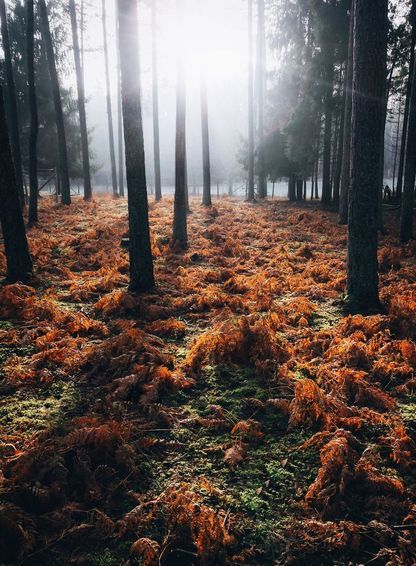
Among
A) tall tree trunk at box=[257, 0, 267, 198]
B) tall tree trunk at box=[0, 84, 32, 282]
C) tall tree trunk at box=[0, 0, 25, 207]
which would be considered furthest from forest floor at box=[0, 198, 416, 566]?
tall tree trunk at box=[257, 0, 267, 198]

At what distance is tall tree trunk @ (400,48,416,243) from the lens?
11941 mm

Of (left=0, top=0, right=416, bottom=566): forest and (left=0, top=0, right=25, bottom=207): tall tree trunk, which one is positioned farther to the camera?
(left=0, top=0, right=25, bottom=207): tall tree trunk

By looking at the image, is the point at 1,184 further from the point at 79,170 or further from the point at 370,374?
the point at 79,170

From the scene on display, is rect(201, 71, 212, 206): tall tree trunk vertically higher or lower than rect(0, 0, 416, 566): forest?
higher

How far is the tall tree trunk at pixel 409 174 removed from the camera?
1194 cm

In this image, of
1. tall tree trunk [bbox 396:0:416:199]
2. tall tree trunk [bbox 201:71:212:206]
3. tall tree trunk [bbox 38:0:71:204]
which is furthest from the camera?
tall tree trunk [bbox 201:71:212:206]

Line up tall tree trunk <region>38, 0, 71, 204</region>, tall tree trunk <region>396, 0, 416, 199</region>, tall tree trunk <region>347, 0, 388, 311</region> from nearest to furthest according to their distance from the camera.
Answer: tall tree trunk <region>347, 0, 388, 311</region>, tall tree trunk <region>396, 0, 416, 199</region>, tall tree trunk <region>38, 0, 71, 204</region>

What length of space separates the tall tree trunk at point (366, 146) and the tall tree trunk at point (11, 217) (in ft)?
21.6

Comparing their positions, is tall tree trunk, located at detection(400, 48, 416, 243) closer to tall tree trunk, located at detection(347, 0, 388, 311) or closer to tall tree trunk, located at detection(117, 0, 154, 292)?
tall tree trunk, located at detection(347, 0, 388, 311)

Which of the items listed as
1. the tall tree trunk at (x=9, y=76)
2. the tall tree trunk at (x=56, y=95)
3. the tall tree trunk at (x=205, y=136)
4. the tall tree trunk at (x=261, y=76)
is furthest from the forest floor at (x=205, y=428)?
the tall tree trunk at (x=261, y=76)

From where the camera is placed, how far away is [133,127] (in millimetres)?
7449

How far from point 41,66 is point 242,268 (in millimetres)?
26523

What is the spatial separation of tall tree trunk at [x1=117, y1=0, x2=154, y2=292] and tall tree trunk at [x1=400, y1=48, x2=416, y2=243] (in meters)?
8.76

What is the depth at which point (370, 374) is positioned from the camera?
483 cm
